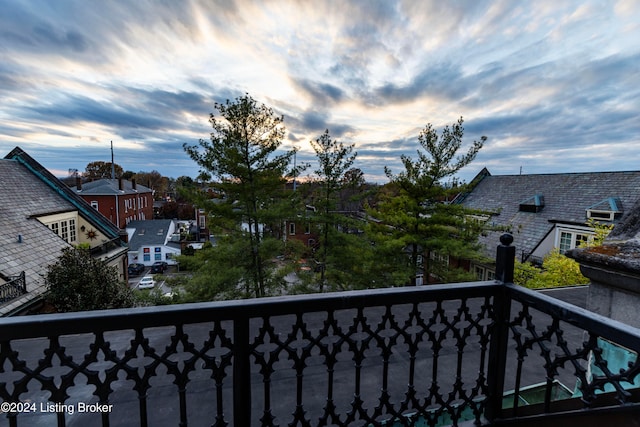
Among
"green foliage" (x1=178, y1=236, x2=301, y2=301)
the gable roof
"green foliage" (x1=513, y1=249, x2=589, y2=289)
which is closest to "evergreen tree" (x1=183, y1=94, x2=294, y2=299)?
"green foliage" (x1=178, y1=236, x2=301, y2=301)

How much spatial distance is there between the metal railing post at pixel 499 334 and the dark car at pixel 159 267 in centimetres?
2871

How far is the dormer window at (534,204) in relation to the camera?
15.6 meters

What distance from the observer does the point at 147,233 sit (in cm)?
2906

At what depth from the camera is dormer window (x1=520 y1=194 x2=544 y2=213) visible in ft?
51.0

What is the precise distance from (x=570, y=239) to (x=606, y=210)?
183 centimetres

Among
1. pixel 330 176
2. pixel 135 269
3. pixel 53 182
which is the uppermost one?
pixel 330 176

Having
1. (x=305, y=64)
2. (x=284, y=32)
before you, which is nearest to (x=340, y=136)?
(x=305, y=64)

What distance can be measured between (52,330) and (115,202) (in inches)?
1290

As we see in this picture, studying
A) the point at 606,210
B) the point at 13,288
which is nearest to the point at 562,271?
the point at 606,210

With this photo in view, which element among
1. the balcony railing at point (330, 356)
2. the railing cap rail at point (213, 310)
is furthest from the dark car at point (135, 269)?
the railing cap rail at point (213, 310)

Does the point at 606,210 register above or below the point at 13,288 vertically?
above

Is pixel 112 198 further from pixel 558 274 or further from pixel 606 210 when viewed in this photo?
pixel 606 210

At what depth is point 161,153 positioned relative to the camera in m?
30.3

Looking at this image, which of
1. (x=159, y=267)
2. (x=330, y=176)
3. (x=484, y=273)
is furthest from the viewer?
(x=159, y=267)
